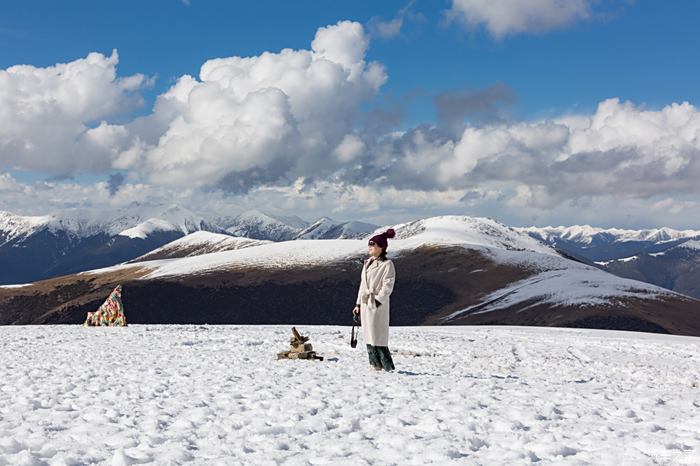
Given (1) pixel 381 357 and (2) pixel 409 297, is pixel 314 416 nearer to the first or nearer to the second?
(1) pixel 381 357

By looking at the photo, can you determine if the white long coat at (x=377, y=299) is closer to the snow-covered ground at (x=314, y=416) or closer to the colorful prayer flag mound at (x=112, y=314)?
the snow-covered ground at (x=314, y=416)

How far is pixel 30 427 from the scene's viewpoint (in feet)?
30.5

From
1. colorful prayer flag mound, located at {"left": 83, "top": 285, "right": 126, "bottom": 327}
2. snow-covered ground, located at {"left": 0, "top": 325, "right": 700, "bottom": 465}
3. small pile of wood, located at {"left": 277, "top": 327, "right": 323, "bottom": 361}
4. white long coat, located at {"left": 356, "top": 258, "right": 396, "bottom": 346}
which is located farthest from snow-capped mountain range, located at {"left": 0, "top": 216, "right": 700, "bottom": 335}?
snow-covered ground, located at {"left": 0, "top": 325, "right": 700, "bottom": 465}

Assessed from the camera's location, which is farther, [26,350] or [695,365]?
[695,365]

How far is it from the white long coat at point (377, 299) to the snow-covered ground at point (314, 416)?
1098mm

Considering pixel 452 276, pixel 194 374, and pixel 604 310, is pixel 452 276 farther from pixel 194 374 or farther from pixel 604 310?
pixel 194 374

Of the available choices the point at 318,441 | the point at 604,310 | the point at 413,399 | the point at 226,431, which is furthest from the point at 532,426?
the point at 604,310

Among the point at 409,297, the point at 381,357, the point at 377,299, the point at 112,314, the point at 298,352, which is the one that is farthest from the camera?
the point at 409,297

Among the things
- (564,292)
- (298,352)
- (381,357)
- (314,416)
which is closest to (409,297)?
(564,292)

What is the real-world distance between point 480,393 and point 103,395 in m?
7.79

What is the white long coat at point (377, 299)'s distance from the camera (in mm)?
15953

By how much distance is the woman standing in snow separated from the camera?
1600cm

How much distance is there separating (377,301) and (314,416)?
611cm

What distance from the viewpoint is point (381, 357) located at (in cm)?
1636
